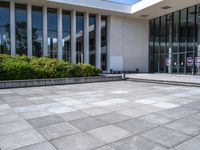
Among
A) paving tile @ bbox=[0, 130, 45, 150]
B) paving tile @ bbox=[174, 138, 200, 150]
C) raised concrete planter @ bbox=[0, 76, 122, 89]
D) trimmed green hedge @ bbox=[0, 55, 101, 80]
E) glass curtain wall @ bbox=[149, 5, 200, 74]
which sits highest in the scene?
glass curtain wall @ bbox=[149, 5, 200, 74]

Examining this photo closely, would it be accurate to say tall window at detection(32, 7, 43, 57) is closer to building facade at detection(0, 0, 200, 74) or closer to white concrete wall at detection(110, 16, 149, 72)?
building facade at detection(0, 0, 200, 74)

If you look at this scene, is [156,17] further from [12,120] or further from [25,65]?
[12,120]

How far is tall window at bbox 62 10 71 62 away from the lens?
2400 cm

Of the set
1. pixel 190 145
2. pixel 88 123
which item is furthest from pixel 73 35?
pixel 190 145

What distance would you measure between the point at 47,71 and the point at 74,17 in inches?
449

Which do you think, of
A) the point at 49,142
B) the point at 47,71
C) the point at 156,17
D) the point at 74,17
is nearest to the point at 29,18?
the point at 74,17

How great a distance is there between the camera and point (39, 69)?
14.2 metres

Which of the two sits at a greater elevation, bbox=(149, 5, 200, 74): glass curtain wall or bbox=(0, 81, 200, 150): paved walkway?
bbox=(149, 5, 200, 74): glass curtain wall

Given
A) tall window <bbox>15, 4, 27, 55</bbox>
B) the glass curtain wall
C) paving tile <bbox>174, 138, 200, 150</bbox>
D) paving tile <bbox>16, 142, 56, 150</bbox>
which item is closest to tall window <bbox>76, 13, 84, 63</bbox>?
tall window <bbox>15, 4, 27, 55</bbox>

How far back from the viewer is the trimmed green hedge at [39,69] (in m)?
12.9

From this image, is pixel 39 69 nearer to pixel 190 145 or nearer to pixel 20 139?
pixel 20 139

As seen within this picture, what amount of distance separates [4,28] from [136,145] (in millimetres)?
21398

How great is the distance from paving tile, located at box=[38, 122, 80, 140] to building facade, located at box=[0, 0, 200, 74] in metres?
18.7

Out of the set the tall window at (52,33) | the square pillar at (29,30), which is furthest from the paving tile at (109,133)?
the tall window at (52,33)
